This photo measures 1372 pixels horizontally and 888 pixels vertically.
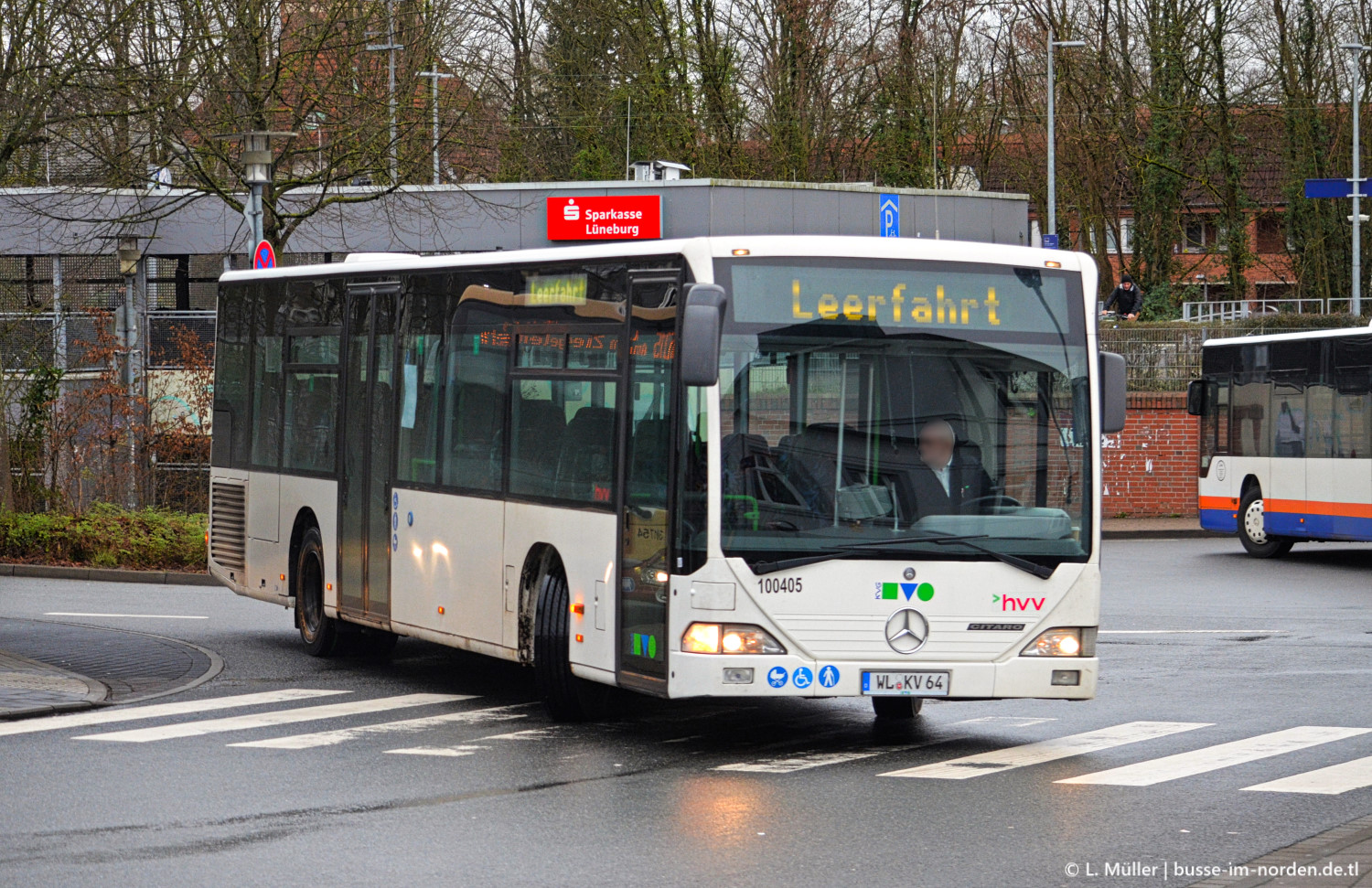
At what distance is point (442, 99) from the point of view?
32.2 m

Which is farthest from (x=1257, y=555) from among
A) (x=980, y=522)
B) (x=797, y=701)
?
(x=980, y=522)

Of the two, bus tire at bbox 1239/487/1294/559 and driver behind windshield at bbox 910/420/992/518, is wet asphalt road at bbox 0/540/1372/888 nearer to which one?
driver behind windshield at bbox 910/420/992/518

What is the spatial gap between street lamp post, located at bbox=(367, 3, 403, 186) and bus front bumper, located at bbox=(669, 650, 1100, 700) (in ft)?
64.1

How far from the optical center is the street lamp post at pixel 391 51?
2936 centimetres

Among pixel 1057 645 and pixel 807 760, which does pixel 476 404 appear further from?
pixel 1057 645

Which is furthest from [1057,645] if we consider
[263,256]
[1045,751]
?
[263,256]

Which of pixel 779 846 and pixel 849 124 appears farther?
pixel 849 124

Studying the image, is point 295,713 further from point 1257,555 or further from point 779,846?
point 1257,555

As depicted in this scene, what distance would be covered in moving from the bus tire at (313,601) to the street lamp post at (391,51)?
1396cm

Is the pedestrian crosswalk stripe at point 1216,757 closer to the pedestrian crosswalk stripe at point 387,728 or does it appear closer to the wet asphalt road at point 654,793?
the wet asphalt road at point 654,793

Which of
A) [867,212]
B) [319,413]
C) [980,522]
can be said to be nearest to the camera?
[980,522]

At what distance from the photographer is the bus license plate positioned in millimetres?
10359

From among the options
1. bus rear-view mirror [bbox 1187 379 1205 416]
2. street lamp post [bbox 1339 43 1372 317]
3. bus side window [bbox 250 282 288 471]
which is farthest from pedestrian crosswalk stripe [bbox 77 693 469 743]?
street lamp post [bbox 1339 43 1372 317]

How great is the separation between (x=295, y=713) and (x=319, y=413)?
3.56m
